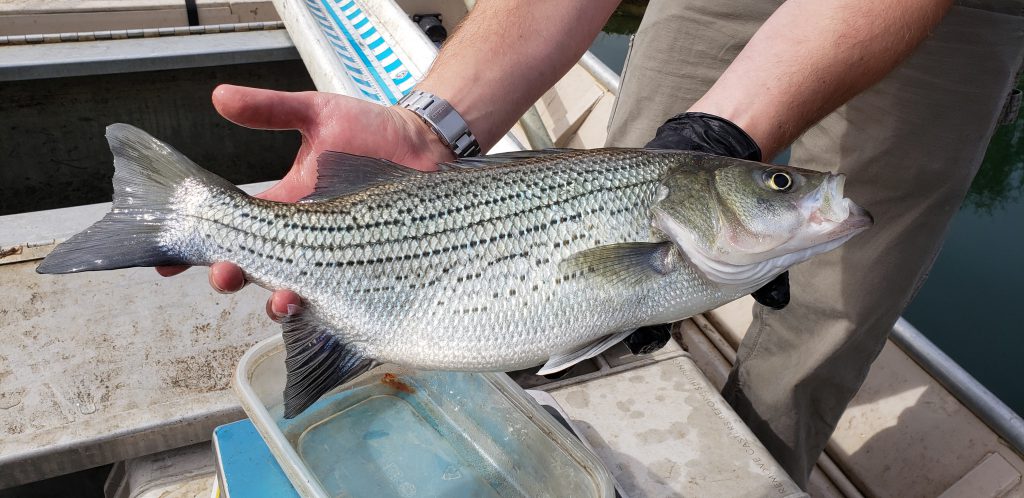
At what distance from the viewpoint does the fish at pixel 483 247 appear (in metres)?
1.56

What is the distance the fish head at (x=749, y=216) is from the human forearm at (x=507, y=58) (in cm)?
79

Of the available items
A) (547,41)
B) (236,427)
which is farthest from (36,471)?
(547,41)

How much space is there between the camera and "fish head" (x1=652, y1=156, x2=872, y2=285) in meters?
1.57

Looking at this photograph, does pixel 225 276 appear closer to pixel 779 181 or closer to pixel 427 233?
pixel 427 233

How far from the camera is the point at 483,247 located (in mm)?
1593

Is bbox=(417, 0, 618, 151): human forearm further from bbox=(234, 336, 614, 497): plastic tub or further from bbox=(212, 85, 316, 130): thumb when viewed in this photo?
bbox=(234, 336, 614, 497): plastic tub

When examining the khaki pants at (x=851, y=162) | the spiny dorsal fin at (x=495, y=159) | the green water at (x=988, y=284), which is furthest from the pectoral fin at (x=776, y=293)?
the green water at (x=988, y=284)

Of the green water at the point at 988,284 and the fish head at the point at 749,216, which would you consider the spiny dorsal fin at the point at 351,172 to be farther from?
the green water at the point at 988,284

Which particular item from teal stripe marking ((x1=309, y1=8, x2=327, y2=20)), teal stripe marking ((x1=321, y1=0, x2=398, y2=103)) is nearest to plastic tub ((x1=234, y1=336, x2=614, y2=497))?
teal stripe marking ((x1=321, y1=0, x2=398, y2=103))

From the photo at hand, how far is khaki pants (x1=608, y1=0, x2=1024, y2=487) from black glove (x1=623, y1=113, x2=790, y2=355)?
842mm

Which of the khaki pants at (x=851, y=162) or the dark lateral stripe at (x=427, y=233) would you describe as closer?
the dark lateral stripe at (x=427, y=233)

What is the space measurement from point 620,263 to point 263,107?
101 cm

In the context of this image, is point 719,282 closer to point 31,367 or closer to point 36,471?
point 36,471

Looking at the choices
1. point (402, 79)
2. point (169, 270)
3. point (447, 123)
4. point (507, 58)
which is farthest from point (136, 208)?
point (402, 79)
